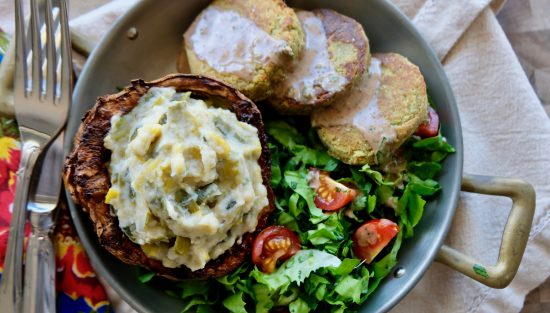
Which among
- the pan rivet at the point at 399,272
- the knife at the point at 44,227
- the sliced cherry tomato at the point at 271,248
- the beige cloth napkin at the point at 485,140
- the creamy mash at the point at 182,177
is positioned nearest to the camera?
the creamy mash at the point at 182,177

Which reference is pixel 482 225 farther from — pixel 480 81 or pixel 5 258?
pixel 5 258

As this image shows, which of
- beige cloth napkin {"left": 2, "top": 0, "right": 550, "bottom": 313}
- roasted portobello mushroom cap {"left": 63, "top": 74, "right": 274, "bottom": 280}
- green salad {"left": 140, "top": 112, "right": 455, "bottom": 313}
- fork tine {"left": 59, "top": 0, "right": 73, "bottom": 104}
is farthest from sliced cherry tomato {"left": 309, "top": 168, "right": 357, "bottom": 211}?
fork tine {"left": 59, "top": 0, "right": 73, "bottom": 104}

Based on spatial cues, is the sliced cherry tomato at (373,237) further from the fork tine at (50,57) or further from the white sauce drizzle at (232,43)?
the fork tine at (50,57)

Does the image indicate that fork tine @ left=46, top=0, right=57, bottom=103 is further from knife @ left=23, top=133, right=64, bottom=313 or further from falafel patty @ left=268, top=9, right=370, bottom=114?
falafel patty @ left=268, top=9, right=370, bottom=114

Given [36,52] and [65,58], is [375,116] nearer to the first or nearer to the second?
Result: [65,58]

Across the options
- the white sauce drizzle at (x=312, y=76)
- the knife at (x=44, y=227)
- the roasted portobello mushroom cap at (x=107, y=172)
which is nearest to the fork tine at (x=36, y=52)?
the knife at (x=44, y=227)

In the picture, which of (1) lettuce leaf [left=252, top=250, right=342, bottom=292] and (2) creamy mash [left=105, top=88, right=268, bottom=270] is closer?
(2) creamy mash [left=105, top=88, right=268, bottom=270]
